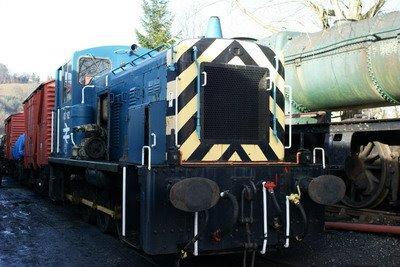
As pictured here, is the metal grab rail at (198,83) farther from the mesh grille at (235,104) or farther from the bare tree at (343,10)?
the bare tree at (343,10)

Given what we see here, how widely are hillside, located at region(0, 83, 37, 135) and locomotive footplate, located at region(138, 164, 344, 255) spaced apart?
101m

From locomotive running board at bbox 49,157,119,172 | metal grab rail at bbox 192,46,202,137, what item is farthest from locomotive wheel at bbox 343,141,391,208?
locomotive running board at bbox 49,157,119,172

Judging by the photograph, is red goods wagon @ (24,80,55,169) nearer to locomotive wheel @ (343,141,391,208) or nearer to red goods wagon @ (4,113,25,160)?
locomotive wheel @ (343,141,391,208)

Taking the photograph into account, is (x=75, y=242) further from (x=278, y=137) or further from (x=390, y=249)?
(x=390, y=249)

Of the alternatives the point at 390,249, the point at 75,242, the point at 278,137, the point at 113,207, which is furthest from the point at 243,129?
the point at 75,242

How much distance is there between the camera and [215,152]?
5156 mm

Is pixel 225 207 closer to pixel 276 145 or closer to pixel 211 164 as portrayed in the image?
pixel 211 164

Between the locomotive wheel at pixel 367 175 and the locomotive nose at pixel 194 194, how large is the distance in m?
3.92

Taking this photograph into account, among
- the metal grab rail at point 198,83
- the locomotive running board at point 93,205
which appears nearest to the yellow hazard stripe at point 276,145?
the metal grab rail at point 198,83

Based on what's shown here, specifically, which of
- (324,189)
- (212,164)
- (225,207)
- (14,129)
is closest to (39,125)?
(212,164)

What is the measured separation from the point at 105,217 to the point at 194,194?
307 centimetres

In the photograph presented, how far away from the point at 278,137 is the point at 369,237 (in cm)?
220

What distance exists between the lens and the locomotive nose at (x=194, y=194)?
4230 mm

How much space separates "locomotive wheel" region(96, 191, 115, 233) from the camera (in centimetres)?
632
